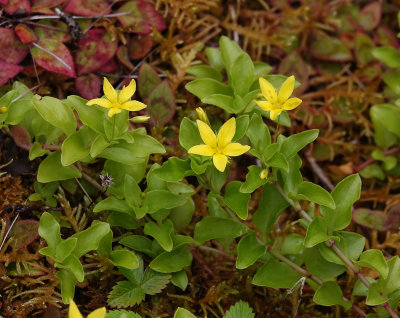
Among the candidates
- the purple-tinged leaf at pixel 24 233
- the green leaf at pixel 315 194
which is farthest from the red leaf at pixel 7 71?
the green leaf at pixel 315 194

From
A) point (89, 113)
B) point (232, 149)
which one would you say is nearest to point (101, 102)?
point (89, 113)

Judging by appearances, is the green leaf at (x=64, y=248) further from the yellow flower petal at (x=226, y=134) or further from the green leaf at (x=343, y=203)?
the green leaf at (x=343, y=203)

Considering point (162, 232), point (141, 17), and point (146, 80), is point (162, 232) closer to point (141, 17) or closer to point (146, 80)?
point (146, 80)

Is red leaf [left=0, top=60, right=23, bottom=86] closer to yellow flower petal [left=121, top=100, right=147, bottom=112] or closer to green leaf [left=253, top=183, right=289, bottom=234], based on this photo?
yellow flower petal [left=121, top=100, right=147, bottom=112]

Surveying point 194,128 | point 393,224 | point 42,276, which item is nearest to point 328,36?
point 393,224

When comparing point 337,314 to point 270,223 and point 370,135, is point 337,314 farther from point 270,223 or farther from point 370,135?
point 370,135
